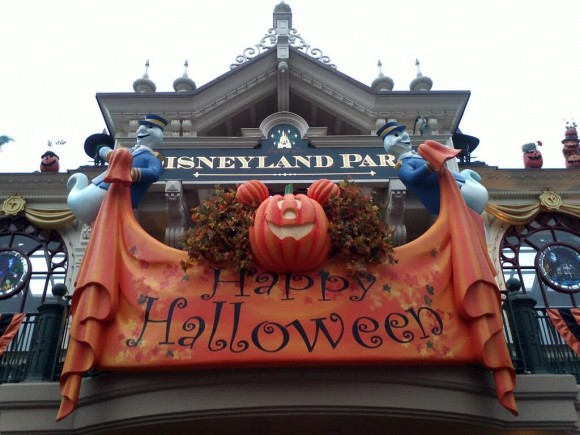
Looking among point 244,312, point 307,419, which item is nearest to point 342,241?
point 244,312

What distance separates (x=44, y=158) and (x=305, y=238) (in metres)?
7.61

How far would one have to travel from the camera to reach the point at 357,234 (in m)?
6.62

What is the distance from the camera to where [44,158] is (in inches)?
461

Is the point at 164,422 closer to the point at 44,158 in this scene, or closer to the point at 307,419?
the point at 307,419

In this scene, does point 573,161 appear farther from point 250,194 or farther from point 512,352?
point 250,194

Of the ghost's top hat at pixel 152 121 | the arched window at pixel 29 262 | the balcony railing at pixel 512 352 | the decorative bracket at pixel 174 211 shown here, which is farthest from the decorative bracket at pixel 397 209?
the arched window at pixel 29 262

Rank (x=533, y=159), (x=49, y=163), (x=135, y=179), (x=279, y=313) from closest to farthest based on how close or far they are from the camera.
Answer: (x=279, y=313) < (x=135, y=179) < (x=49, y=163) < (x=533, y=159)

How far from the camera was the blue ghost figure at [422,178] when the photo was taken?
783 cm

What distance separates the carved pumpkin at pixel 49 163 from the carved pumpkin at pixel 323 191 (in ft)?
22.7

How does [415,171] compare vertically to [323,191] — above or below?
above

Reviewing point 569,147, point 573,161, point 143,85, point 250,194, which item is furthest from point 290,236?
point 569,147

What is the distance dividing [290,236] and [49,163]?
24.1ft

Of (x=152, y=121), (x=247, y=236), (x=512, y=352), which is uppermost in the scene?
(x=152, y=121)

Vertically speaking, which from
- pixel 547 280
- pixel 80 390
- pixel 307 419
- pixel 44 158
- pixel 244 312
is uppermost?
pixel 44 158
